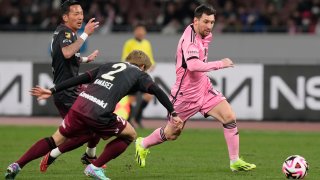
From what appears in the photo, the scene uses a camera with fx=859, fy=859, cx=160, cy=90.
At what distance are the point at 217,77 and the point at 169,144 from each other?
4797 millimetres

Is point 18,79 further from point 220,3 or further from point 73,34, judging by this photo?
point 73,34

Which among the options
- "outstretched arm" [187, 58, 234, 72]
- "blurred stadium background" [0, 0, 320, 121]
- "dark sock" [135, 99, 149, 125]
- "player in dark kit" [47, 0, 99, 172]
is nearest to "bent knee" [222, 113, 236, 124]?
"outstretched arm" [187, 58, 234, 72]

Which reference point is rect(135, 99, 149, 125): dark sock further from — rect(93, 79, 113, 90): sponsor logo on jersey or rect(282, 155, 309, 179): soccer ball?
rect(93, 79, 113, 90): sponsor logo on jersey

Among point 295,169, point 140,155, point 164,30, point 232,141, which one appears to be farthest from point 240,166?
point 164,30

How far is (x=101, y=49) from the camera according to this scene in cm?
2503

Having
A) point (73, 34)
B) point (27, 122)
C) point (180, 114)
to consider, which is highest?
point (73, 34)

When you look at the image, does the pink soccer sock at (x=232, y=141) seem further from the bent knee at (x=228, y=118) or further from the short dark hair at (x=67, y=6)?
the short dark hair at (x=67, y=6)

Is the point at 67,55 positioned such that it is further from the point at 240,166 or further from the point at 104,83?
the point at 240,166

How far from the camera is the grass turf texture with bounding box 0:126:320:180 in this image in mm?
10828

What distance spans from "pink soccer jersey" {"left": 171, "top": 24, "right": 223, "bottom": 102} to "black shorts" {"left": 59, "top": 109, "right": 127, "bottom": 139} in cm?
153

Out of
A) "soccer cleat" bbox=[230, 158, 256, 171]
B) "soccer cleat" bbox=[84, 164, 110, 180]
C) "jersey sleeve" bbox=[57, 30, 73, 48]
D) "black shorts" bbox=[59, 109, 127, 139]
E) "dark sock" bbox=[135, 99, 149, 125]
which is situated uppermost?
"jersey sleeve" bbox=[57, 30, 73, 48]

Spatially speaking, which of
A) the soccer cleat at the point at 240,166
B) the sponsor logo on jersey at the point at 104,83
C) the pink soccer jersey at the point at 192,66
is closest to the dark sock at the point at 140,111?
the pink soccer jersey at the point at 192,66

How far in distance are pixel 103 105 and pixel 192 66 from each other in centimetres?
172

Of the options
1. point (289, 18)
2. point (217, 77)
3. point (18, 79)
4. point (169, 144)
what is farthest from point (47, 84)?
point (289, 18)
